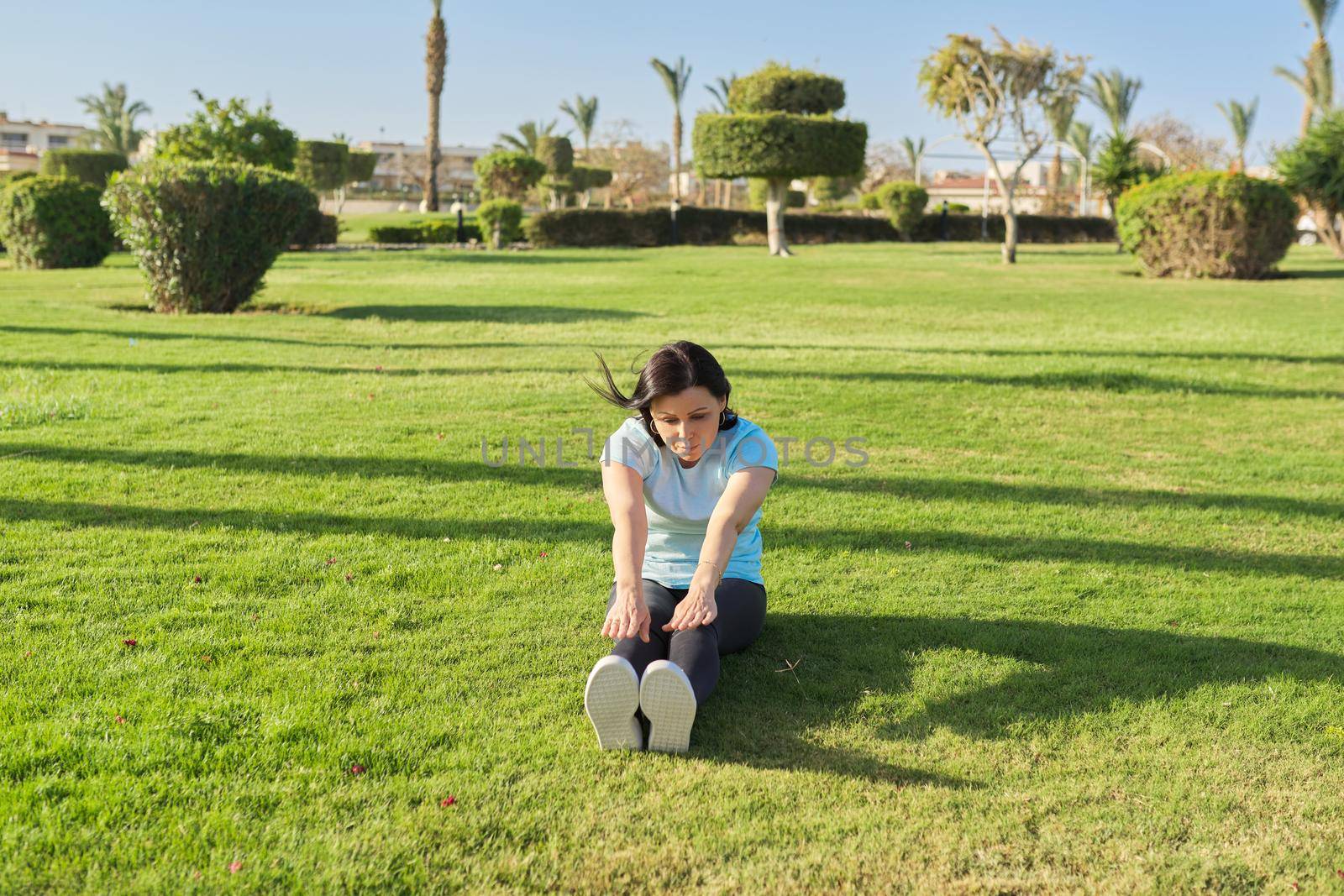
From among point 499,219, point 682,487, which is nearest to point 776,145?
point 499,219

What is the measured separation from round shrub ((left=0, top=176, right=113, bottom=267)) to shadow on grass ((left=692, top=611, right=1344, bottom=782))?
2052 centimetres

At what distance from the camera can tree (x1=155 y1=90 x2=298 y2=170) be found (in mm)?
23011

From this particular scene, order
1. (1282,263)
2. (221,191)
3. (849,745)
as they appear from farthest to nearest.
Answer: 1. (1282,263)
2. (221,191)
3. (849,745)

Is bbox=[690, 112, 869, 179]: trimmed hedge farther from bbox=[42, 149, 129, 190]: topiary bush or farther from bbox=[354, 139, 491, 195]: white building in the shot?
bbox=[354, 139, 491, 195]: white building

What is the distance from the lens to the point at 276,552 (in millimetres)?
4320

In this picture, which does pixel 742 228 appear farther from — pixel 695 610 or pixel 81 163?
pixel 695 610

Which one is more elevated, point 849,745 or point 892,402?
point 892,402

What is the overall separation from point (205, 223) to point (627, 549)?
1091cm

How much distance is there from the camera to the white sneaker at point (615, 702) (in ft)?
9.09

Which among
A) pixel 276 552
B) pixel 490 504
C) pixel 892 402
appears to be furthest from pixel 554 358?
pixel 276 552

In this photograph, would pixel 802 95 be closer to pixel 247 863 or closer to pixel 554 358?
pixel 554 358

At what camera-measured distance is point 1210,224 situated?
19.6 metres

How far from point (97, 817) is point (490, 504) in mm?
2827

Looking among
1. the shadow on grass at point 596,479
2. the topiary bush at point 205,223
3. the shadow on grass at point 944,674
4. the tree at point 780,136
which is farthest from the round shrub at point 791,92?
the shadow on grass at point 944,674
